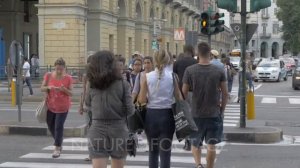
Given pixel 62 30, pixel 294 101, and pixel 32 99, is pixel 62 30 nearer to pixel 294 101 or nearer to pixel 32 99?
pixel 32 99

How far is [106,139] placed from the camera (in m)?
6.23

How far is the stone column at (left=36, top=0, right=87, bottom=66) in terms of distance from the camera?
33625 millimetres

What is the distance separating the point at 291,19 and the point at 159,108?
76.9 m

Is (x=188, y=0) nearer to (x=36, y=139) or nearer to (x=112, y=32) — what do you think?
(x=112, y=32)

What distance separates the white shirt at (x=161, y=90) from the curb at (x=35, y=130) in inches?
226

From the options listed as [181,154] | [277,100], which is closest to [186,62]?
[181,154]

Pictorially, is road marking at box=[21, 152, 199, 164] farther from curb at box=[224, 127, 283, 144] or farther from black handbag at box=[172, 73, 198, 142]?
black handbag at box=[172, 73, 198, 142]

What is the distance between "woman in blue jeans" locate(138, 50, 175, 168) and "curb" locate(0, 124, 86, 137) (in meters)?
5.63

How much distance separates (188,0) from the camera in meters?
72.5

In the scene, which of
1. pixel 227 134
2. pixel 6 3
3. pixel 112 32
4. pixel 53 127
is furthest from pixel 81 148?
pixel 6 3

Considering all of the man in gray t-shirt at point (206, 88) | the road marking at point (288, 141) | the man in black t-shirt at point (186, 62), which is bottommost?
the road marking at point (288, 141)

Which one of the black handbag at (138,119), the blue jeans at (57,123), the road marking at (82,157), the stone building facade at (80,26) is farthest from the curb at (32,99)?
the black handbag at (138,119)

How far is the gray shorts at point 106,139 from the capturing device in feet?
20.5

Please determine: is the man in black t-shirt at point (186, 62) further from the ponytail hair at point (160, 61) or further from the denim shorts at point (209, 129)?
the ponytail hair at point (160, 61)
